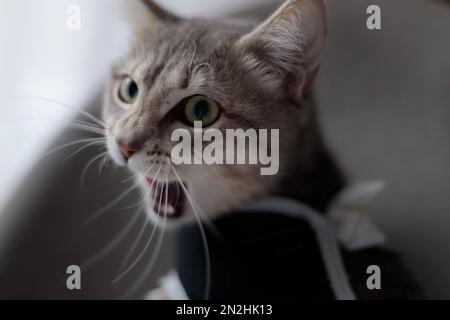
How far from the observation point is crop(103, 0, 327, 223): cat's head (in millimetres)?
621

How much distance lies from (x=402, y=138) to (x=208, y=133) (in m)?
0.35

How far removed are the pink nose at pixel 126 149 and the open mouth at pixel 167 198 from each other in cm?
5

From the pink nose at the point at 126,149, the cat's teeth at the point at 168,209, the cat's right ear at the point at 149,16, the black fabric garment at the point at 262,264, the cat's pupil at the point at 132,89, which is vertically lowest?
the black fabric garment at the point at 262,264

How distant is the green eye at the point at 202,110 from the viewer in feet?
2.10

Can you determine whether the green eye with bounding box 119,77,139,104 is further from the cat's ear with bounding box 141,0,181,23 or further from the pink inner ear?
→ the pink inner ear

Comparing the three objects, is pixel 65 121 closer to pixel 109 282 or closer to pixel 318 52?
pixel 109 282

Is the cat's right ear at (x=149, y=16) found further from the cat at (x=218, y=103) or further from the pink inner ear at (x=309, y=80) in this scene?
the pink inner ear at (x=309, y=80)

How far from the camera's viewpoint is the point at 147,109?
632mm

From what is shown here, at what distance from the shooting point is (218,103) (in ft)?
2.12

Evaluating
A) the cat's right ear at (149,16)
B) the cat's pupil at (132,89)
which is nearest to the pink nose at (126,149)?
the cat's pupil at (132,89)

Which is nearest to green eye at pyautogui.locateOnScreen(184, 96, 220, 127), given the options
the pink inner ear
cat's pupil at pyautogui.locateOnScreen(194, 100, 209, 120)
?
cat's pupil at pyautogui.locateOnScreen(194, 100, 209, 120)

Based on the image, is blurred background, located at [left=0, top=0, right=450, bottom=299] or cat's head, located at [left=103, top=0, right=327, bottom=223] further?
blurred background, located at [left=0, top=0, right=450, bottom=299]

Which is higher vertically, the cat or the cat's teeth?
the cat
